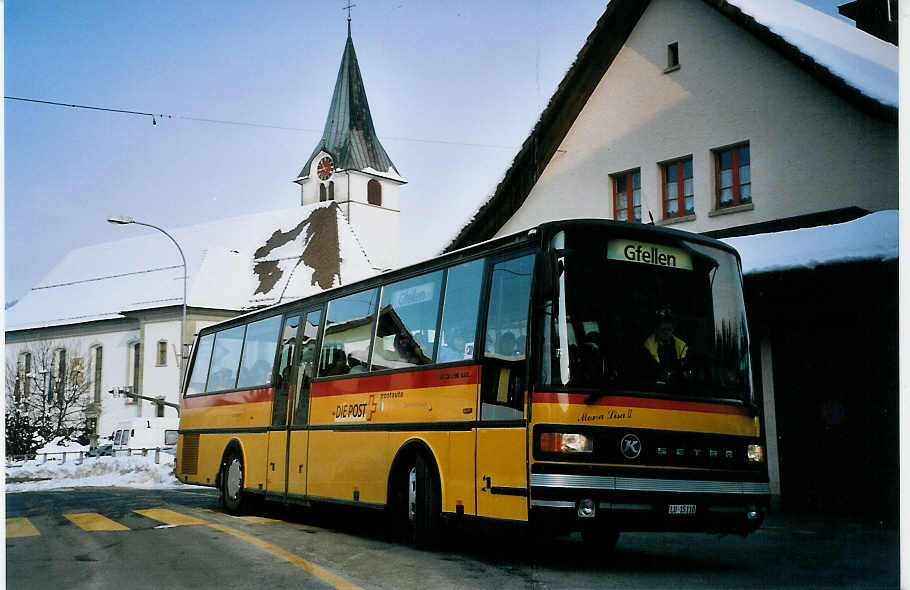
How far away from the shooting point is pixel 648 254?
8.76 m

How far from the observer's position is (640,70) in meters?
18.2

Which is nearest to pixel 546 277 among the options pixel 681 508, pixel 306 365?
pixel 681 508

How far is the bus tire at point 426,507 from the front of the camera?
961 centimetres

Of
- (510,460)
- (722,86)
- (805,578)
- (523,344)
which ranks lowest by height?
(805,578)

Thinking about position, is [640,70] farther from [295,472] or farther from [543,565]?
[543,565]

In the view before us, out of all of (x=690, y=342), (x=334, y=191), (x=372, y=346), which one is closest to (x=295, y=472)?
(x=372, y=346)

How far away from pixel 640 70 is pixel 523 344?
1089 centimetres

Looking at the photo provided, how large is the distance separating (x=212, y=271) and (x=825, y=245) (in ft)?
90.6

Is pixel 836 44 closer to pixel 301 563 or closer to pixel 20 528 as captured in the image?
pixel 301 563

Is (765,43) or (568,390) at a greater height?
(765,43)

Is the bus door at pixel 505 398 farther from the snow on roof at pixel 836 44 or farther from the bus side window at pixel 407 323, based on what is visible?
the snow on roof at pixel 836 44

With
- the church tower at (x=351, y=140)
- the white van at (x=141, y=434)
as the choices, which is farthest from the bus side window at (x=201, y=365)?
the white van at (x=141, y=434)

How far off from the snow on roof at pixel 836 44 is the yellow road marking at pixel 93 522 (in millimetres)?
9685

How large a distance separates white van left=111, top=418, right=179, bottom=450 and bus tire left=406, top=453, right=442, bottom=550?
23749 mm
